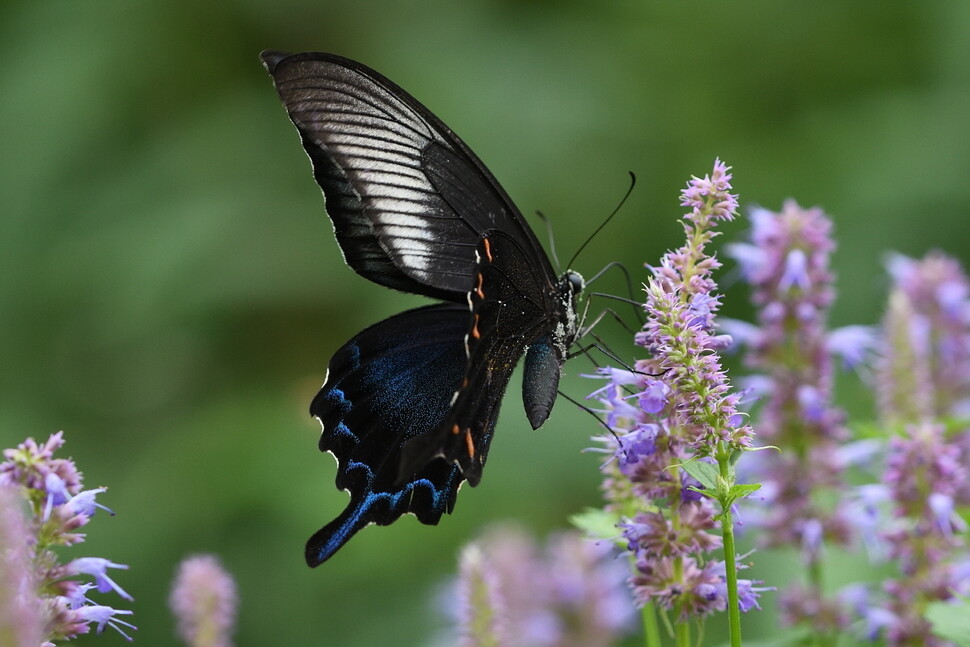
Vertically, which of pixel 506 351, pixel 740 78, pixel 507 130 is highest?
pixel 740 78

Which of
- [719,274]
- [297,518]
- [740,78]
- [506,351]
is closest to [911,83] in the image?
[740,78]

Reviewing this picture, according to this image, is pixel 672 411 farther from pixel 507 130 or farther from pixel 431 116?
pixel 507 130

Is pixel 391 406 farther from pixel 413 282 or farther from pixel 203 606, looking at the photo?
pixel 203 606

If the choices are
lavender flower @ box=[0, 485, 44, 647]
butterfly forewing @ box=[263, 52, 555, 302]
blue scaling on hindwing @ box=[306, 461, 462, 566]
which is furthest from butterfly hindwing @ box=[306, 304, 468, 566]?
lavender flower @ box=[0, 485, 44, 647]

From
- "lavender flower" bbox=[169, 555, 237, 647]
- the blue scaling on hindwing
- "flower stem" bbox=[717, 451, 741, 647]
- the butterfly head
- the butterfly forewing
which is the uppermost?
the butterfly forewing

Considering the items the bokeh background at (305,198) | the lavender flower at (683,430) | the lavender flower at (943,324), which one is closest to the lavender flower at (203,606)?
the lavender flower at (683,430)

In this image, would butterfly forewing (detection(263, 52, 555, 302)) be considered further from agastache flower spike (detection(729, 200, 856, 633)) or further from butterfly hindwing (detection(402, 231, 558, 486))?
agastache flower spike (detection(729, 200, 856, 633))

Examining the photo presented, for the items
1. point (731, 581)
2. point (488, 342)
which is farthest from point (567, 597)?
point (731, 581)
